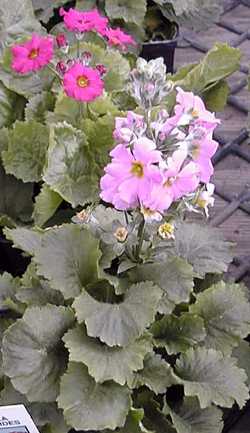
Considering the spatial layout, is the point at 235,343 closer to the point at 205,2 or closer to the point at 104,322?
the point at 104,322

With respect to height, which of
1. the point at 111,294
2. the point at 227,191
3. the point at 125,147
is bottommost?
the point at 227,191

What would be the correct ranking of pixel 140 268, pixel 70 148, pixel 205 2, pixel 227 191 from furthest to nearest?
pixel 205 2 → pixel 227 191 → pixel 70 148 → pixel 140 268

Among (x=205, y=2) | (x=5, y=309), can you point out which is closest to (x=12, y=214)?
(x=5, y=309)

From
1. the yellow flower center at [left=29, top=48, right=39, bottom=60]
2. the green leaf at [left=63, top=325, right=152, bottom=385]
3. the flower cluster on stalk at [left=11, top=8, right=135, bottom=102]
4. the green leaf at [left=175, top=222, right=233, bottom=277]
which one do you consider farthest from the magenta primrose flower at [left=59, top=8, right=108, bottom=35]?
the green leaf at [left=63, top=325, right=152, bottom=385]

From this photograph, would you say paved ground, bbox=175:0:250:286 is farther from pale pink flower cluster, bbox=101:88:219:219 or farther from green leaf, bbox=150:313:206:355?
pale pink flower cluster, bbox=101:88:219:219

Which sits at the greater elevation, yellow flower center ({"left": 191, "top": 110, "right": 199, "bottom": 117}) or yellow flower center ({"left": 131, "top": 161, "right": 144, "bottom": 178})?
yellow flower center ({"left": 191, "top": 110, "right": 199, "bottom": 117})

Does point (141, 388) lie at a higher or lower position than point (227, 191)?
higher

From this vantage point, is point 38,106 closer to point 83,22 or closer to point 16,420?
point 83,22
